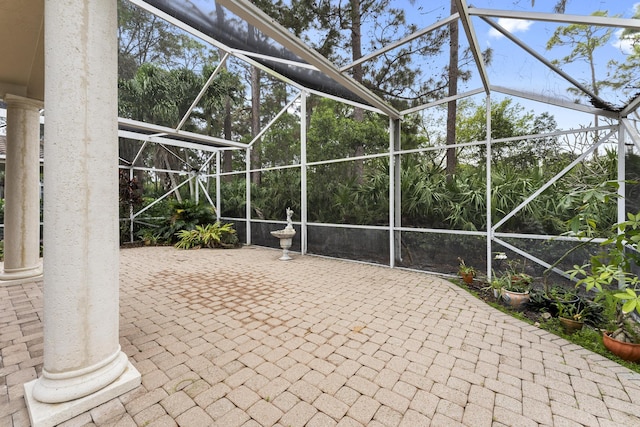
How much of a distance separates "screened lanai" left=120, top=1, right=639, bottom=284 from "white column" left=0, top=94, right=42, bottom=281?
157cm

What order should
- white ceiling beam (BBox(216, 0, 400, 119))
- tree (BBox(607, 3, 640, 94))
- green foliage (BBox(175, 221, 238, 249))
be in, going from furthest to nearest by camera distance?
green foliage (BBox(175, 221, 238, 249)) < tree (BBox(607, 3, 640, 94)) < white ceiling beam (BBox(216, 0, 400, 119))

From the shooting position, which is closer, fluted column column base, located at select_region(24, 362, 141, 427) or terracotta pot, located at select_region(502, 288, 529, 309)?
fluted column column base, located at select_region(24, 362, 141, 427)

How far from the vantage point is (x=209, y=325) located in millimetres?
2742

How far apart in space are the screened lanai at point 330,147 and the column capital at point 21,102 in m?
0.02

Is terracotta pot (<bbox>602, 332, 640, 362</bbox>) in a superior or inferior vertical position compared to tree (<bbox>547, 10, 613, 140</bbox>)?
inferior

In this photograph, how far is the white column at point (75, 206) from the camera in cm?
155

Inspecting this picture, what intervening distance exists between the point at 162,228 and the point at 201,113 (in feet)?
17.3

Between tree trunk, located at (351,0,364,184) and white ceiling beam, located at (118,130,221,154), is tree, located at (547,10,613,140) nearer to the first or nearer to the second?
tree trunk, located at (351,0,364,184)

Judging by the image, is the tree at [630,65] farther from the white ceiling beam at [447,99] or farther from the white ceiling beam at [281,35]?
the white ceiling beam at [281,35]

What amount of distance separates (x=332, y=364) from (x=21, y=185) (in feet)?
15.9

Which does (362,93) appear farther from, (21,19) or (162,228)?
(162,228)

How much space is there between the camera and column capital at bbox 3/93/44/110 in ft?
12.2

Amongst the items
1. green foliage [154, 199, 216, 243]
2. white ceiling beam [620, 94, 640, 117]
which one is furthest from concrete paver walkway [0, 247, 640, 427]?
green foliage [154, 199, 216, 243]

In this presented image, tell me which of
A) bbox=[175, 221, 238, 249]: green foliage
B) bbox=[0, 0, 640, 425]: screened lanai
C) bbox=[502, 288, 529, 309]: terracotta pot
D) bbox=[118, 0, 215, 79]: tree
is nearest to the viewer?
bbox=[0, 0, 640, 425]: screened lanai
